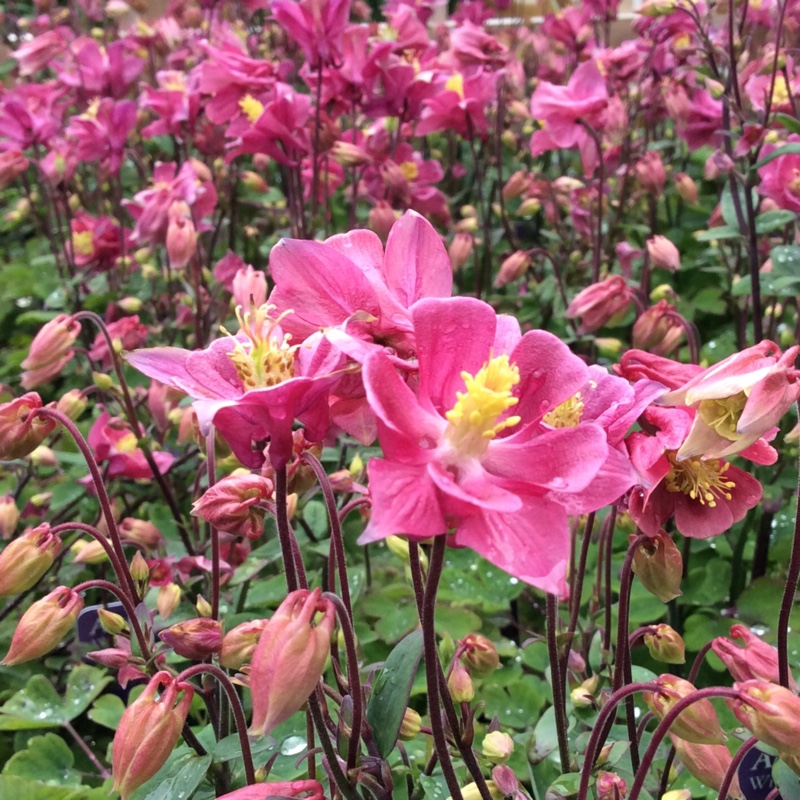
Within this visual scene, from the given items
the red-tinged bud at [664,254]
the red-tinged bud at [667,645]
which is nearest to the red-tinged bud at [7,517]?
the red-tinged bud at [667,645]

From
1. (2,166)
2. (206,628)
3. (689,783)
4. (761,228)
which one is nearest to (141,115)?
(2,166)

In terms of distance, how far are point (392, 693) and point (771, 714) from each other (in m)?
0.22

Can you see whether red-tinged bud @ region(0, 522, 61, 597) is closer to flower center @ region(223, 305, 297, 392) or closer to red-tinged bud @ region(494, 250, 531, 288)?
flower center @ region(223, 305, 297, 392)

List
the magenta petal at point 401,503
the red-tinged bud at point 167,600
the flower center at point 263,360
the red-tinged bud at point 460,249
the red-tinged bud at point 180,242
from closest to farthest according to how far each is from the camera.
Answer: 1. the magenta petal at point 401,503
2. the flower center at point 263,360
3. the red-tinged bud at point 167,600
4. the red-tinged bud at point 180,242
5. the red-tinged bud at point 460,249

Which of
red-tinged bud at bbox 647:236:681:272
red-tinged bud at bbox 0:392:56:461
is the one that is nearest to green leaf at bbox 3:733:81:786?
red-tinged bud at bbox 0:392:56:461

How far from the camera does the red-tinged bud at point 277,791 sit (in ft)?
1.51

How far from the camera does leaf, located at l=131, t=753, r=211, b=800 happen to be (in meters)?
0.56

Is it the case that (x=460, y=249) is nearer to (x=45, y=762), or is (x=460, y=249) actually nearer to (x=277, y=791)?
(x=45, y=762)

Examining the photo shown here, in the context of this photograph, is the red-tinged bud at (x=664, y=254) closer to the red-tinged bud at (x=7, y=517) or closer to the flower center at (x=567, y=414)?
the flower center at (x=567, y=414)

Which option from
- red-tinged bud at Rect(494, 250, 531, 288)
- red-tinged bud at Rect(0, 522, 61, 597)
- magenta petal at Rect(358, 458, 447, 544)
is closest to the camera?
magenta petal at Rect(358, 458, 447, 544)

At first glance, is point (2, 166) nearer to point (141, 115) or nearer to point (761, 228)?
point (141, 115)

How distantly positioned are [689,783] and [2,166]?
1.44 m

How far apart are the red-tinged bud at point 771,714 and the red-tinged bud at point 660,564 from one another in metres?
0.11

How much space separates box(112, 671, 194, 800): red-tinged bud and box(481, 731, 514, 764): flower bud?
0.78 ft
